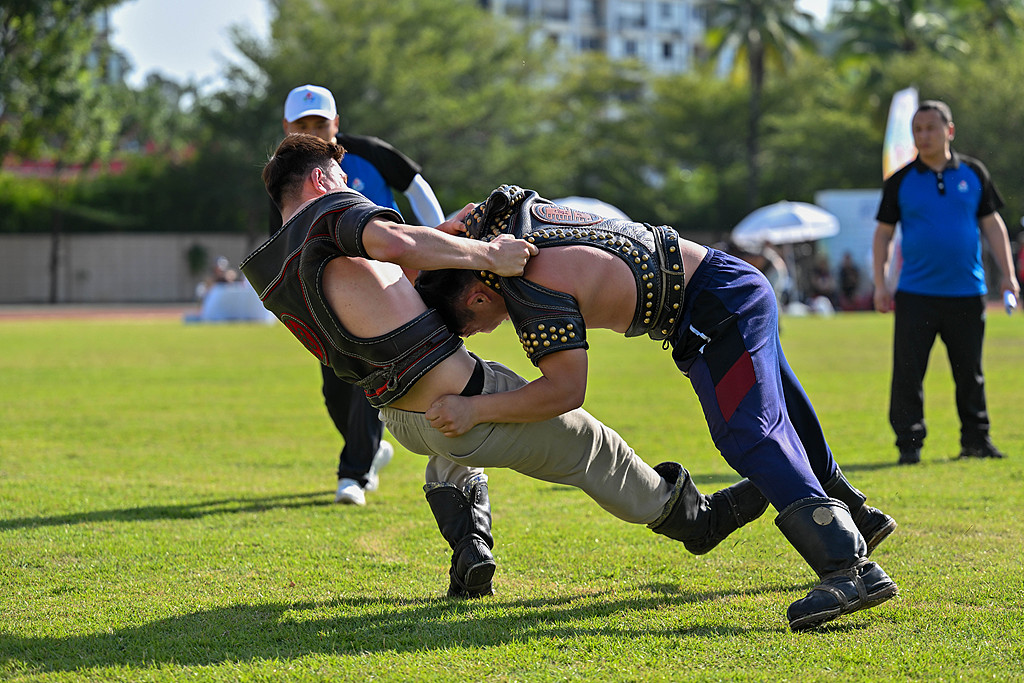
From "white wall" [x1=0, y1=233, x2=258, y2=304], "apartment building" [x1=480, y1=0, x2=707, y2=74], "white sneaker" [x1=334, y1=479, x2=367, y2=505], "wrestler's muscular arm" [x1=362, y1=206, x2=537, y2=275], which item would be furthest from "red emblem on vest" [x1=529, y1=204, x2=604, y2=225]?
"apartment building" [x1=480, y1=0, x2=707, y2=74]

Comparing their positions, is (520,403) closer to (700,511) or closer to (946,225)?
(700,511)

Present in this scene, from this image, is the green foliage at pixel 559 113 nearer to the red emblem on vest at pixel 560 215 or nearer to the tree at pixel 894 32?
the tree at pixel 894 32

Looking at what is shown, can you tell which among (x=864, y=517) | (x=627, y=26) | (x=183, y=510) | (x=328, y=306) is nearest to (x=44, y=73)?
(x=183, y=510)

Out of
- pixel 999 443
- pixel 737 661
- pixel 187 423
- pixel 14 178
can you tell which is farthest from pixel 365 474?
pixel 14 178

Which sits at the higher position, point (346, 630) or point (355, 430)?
point (355, 430)

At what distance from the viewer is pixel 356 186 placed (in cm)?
628

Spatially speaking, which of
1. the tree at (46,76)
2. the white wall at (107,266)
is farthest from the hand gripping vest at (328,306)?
the white wall at (107,266)

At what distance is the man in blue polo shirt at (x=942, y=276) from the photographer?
738 centimetres

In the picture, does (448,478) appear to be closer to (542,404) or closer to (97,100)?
(542,404)

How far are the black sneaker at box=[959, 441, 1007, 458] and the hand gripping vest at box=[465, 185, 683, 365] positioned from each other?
436 centimetres

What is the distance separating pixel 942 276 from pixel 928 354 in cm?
52

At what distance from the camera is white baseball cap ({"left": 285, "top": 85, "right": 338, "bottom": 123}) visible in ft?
20.1

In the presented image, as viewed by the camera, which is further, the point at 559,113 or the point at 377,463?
the point at 559,113

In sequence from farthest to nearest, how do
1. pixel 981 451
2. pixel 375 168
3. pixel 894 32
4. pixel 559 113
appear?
pixel 559 113
pixel 894 32
pixel 981 451
pixel 375 168
